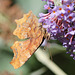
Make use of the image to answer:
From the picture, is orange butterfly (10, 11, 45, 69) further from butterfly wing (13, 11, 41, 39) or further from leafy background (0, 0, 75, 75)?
leafy background (0, 0, 75, 75)

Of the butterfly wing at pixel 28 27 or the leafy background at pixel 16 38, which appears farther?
the leafy background at pixel 16 38

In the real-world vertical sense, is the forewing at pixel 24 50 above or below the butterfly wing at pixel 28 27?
below

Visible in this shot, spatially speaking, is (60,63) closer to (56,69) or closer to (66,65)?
(66,65)

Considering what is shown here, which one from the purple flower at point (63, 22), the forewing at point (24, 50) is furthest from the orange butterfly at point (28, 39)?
the purple flower at point (63, 22)

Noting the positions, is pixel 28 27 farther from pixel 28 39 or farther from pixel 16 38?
pixel 16 38

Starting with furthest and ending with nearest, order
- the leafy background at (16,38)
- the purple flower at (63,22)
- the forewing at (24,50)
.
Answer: the leafy background at (16,38), the forewing at (24,50), the purple flower at (63,22)

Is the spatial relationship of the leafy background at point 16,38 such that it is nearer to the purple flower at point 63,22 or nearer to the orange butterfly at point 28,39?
the orange butterfly at point 28,39

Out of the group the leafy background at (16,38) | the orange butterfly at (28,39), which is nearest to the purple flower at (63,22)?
the orange butterfly at (28,39)

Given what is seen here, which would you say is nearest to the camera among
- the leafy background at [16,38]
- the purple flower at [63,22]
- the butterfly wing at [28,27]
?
the purple flower at [63,22]

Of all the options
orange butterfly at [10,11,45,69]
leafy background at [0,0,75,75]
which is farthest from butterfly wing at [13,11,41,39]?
leafy background at [0,0,75,75]
